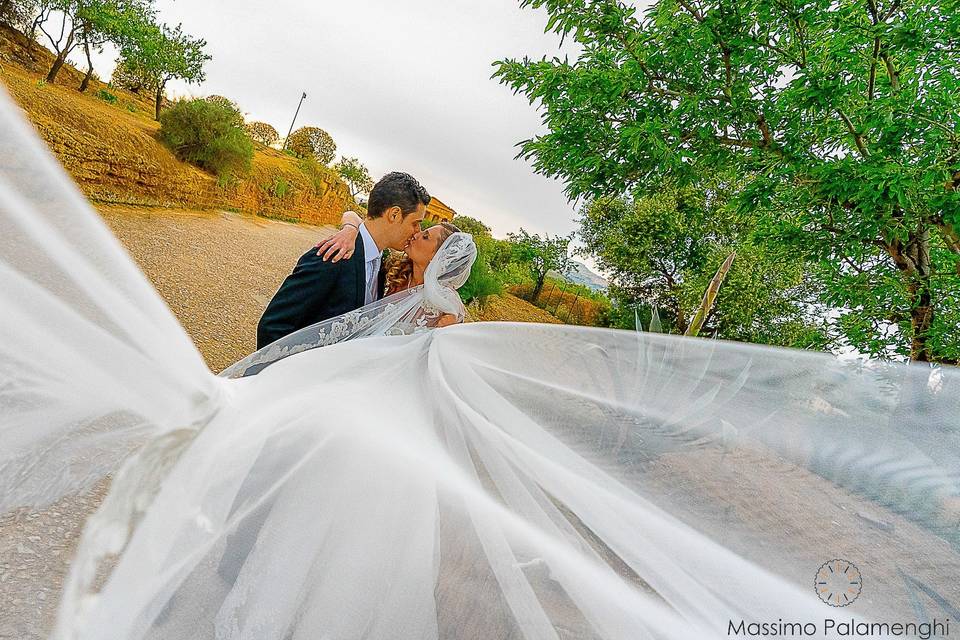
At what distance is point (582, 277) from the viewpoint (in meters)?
24.9

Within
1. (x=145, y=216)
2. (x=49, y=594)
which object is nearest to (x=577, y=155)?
(x=49, y=594)

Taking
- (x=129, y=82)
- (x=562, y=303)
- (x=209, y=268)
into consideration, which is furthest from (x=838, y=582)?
(x=129, y=82)

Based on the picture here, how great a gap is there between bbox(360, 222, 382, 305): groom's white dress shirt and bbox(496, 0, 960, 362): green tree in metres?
2.63

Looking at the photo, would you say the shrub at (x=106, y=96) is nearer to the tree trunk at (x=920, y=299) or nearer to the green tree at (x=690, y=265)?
the green tree at (x=690, y=265)

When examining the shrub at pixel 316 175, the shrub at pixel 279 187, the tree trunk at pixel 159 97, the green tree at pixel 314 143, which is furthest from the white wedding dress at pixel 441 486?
the green tree at pixel 314 143

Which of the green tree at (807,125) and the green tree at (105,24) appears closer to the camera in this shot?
the green tree at (807,125)

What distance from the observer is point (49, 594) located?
2145 mm

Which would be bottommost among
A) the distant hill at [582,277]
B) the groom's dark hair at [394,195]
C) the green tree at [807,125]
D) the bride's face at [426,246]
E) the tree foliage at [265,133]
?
the bride's face at [426,246]

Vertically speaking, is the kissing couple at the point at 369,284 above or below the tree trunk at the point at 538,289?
below

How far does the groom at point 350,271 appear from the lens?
85.8 inches

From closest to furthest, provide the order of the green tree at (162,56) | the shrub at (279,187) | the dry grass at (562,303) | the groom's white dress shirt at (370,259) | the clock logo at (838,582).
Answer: the clock logo at (838,582) → the groom's white dress shirt at (370,259) → the green tree at (162,56) → the shrub at (279,187) → the dry grass at (562,303)

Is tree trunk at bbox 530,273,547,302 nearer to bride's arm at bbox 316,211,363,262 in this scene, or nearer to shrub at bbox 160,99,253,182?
shrub at bbox 160,99,253,182

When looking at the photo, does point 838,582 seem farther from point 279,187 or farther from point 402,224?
point 279,187

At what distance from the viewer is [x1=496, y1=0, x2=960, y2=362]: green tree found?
3041 mm
